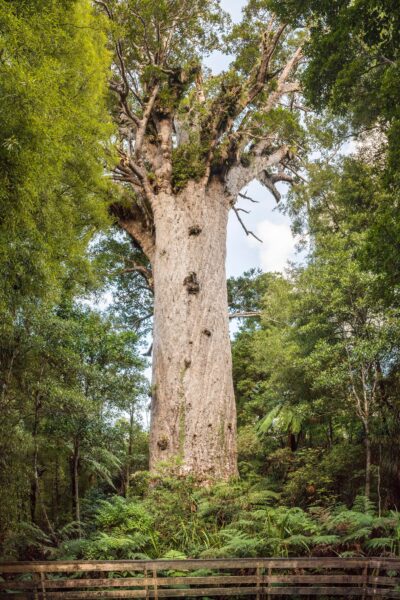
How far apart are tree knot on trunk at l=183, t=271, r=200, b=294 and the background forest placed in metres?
1.67

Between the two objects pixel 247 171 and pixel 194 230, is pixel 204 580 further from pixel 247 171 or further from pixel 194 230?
pixel 247 171

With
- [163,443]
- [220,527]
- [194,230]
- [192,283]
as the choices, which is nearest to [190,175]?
[194,230]

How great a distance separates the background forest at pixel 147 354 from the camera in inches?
179

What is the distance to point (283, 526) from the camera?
5.03 m

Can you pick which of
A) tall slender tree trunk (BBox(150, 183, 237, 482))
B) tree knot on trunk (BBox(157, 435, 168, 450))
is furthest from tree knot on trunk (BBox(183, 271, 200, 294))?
tree knot on trunk (BBox(157, 435, 168, 450))

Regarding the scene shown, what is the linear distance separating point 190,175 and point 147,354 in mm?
4571

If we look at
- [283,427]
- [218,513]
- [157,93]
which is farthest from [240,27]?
[218,513]

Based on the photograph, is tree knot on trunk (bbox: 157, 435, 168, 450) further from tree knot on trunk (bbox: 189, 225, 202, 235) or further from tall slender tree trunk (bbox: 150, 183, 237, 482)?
tree knot on trunk (bbox: 189, 225, 202, 235)

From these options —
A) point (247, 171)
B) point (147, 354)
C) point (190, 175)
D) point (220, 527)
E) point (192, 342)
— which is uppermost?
point (247, 171)

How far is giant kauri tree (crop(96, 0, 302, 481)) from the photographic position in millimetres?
7293

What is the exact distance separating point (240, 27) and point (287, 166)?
3.58 metres

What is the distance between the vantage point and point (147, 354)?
458 inches

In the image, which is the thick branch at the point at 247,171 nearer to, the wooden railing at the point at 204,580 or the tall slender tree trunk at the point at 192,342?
the tall slender tree trunk at the point at 192,342

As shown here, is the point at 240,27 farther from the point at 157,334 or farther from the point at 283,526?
the point at 283,526
